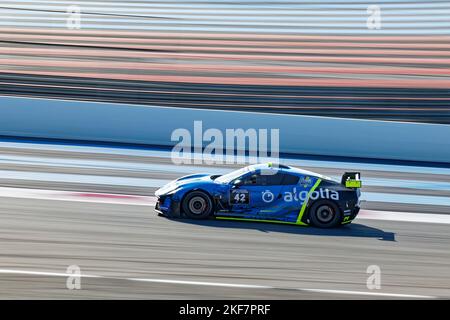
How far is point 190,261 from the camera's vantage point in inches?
336

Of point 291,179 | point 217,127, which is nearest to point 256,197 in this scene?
point 291,179

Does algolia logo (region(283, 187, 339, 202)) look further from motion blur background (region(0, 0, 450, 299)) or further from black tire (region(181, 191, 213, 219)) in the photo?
black tire (region(181, 191, 213, 219))

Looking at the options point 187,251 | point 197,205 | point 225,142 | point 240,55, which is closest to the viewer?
point 187,251

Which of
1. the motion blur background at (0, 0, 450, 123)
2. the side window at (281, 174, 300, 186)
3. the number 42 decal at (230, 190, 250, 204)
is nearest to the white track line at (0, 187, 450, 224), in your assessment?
the side window at (281, 174, 300, 186)

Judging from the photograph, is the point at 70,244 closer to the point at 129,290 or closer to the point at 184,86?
the point at 129,290

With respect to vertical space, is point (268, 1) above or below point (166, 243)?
above

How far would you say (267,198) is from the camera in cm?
1056

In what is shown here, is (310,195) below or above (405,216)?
above

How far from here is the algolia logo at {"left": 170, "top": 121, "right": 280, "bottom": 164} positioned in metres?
16.6

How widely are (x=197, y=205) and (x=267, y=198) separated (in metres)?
1.00

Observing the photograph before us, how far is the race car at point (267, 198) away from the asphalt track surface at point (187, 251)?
186mm

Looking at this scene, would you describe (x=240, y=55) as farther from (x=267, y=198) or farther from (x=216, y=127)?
(x=267, y=198)
